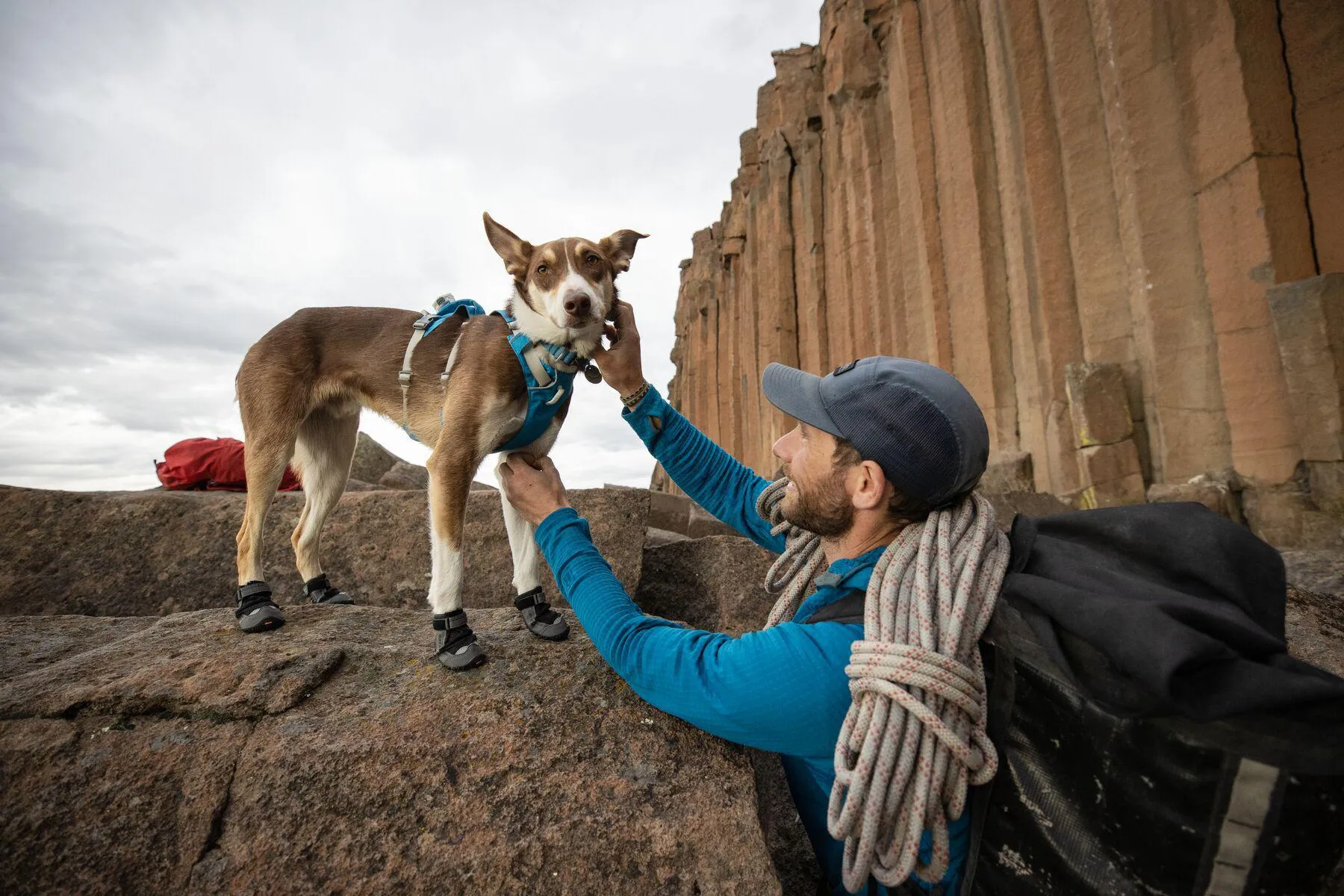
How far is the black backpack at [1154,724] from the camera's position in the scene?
112 cm

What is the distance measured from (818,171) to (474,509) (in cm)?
1288

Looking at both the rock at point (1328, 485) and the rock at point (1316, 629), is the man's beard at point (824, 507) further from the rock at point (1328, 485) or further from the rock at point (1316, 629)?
the rock at point (1328, 485)

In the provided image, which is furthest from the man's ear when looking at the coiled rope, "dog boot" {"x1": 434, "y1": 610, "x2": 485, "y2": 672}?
"dog boot" {"x1": 434, "y1": 610, "x2": 485, "y2": 672}

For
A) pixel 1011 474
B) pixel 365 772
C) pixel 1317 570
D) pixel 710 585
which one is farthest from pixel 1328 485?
pixel 365 772

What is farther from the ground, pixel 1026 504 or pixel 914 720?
pixel 1026 504

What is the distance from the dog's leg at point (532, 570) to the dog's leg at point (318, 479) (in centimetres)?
124

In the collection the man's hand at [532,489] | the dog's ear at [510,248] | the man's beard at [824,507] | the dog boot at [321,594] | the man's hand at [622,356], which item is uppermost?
the dog's ear at [510,248]

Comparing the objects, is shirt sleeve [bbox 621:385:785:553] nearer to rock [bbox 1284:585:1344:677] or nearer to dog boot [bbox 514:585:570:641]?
dog boot [bbox 514:585:570:641]

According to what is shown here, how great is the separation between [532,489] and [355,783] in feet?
3.52

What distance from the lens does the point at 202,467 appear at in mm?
5699

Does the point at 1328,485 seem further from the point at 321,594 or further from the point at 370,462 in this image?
the point at 370,462

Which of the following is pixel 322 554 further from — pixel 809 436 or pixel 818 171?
pixel 818 171

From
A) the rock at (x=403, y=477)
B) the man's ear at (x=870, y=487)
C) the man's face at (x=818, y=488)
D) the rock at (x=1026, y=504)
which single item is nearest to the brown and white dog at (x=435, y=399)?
the man's face at (x=818, y=488)

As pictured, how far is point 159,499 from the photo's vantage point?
4.21 m
